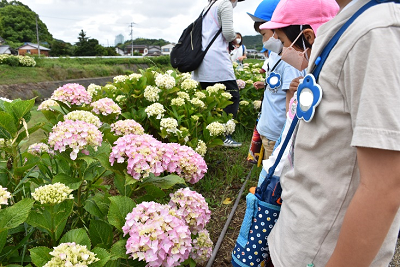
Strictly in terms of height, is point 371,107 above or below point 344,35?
below

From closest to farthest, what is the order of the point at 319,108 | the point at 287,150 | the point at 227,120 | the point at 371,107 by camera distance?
the point at 371,107
the point at 319,108
the point at 287,150
the point at 227,120

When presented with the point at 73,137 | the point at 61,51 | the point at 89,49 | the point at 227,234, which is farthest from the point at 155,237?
the point at 61,51

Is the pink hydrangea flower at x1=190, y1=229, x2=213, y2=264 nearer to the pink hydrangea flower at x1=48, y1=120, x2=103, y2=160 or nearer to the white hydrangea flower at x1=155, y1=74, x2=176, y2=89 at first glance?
the pink hydrangea flower at x1=48, y1=120, x2=103, y2=160

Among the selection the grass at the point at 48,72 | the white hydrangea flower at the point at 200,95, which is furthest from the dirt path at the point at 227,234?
the grass at the point at 48,72

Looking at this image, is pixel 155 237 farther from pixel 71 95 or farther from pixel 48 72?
pixel 48 72

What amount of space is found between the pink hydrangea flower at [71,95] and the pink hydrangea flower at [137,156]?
76 centimetres

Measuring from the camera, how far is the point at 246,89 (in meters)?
4.54

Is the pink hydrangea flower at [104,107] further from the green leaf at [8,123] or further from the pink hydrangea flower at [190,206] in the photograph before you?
the pink hydrangea flower at [190,206]

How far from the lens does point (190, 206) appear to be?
1.27 m

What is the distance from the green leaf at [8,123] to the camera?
1.20m

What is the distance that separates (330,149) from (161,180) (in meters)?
0.74

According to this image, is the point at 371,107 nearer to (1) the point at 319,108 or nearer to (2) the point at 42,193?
(1) the point at 319,108

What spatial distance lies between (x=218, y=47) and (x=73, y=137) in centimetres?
228

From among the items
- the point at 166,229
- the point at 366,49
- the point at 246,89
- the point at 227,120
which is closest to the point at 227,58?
the point at 227,120
